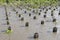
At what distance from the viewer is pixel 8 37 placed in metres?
10.7

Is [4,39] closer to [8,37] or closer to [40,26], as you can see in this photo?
[8,37]

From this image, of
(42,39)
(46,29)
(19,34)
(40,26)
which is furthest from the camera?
(40,26)

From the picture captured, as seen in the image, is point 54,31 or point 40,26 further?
point 40,26

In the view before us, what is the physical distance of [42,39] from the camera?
10.2 m

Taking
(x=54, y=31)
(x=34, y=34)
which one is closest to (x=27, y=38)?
(x=34, y=34)

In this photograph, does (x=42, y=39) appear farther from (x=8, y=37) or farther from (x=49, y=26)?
(x=49, y=26)

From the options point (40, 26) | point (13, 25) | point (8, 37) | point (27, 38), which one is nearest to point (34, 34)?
point (27, 38)

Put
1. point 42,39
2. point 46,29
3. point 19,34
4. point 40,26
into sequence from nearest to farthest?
point 42,39, point 19,34, point 46,29, point 40,26

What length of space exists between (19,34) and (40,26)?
6.54 ft

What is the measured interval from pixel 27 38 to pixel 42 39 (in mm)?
699

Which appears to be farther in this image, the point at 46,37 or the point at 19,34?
the point at 19,34

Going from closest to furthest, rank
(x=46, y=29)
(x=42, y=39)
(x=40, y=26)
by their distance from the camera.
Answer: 1. (x=42, y=39)
2. (x=46, y=29)
3. (x=40, y=26)

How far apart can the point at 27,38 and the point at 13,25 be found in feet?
11.0

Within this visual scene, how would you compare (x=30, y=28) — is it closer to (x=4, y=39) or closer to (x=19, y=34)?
(x=19, y=34)
